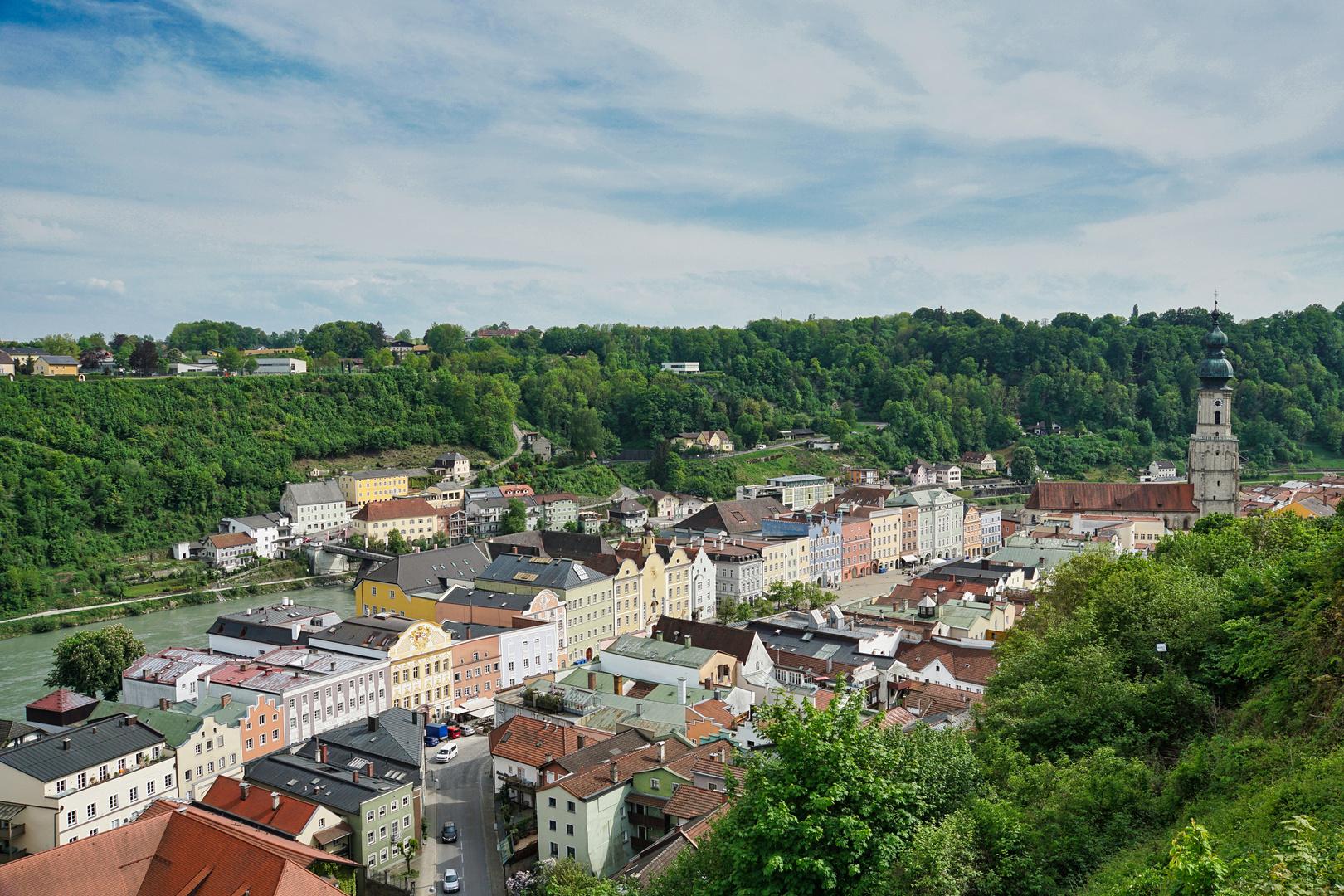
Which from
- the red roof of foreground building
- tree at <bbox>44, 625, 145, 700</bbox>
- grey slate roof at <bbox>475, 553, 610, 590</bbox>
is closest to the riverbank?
tree at <bbox>44, 625, 145, 700</bbox>

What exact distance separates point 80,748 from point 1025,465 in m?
65.6

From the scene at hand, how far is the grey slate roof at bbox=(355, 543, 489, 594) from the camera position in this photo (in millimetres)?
31828

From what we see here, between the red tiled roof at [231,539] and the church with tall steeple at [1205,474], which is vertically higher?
the church with tall steeple at [1205,474]

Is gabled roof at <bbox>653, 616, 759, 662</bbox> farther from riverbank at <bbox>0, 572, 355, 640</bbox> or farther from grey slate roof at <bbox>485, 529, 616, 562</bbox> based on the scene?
riverbank at <bbox>0, 572, 355, 640</bbox>

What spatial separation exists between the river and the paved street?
14170 mm

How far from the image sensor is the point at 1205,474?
40.5 m

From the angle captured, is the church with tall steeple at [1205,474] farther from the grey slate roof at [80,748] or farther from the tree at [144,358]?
the tree at [144,358]

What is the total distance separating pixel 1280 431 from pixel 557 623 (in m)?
70.5

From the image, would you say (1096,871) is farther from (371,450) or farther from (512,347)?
(512,347)

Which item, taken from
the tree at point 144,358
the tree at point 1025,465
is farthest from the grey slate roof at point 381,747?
the tree at point 1025,465

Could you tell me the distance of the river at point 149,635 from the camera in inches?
1133

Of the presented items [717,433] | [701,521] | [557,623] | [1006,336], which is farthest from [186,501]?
[1006,336]

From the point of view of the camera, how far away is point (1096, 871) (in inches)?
270

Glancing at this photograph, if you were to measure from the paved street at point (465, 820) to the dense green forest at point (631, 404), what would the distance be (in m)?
30.0
